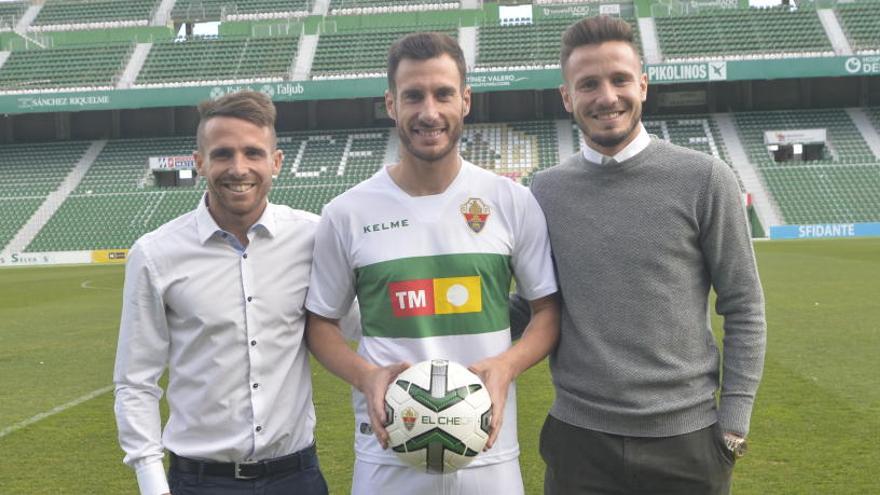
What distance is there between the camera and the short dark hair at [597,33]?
3.05 metres

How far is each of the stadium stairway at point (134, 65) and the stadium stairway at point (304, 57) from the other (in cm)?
766

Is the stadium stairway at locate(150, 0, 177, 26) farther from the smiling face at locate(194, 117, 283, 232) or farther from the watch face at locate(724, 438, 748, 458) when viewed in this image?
the watch face at locate(724, 438, 748, 458)

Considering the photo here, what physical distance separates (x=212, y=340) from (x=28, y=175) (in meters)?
42.4

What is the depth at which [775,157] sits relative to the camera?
41906 mm

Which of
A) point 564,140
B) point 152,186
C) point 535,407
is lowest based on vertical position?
point 535,407

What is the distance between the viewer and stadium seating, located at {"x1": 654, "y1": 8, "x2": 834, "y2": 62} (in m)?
40.2

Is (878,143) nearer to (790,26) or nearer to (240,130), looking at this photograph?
(790,26)

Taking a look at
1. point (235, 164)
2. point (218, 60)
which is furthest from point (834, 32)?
point (235, 164)

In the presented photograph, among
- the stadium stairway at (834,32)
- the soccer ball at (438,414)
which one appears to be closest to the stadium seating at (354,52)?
the stadium stairway at (834,32)

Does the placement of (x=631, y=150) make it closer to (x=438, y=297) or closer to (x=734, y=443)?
(x=438, y=297)

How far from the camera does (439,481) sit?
2.87 m

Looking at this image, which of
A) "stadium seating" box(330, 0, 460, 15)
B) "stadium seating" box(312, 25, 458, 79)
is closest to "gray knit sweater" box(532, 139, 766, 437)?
"stadium seating" box(312, 25, 458, 79)

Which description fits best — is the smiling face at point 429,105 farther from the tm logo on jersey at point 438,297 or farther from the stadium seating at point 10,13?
the stadium seating at point 10,13

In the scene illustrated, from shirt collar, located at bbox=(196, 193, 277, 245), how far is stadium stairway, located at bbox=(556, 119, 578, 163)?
3548 cm
